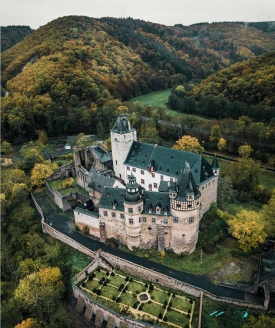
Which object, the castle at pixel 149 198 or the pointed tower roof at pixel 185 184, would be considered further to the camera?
the castle at pixel 149 198

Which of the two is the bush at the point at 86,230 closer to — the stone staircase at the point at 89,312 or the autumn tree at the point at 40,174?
the stone staircase at the point at 89,312

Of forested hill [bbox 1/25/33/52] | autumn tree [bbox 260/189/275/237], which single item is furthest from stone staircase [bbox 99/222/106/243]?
forested hill [bbox 1/25/33/52]

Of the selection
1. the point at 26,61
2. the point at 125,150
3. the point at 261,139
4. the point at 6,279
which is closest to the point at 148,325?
the point at 6,279

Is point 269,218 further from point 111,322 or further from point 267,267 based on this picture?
point 111,322

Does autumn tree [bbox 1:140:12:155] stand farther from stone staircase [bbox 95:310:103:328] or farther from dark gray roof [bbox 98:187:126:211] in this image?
stone staircase [bbox 95:310:103:328]

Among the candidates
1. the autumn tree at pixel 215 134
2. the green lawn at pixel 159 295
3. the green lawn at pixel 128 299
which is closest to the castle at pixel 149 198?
the green lawn at pixel 159 295

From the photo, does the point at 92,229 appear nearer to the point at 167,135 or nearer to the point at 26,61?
the point at 167,135

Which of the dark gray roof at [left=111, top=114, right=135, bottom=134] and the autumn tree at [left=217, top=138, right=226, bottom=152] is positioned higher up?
the dark gray roof at [left=111, top=114, right=135, bottom=134]
